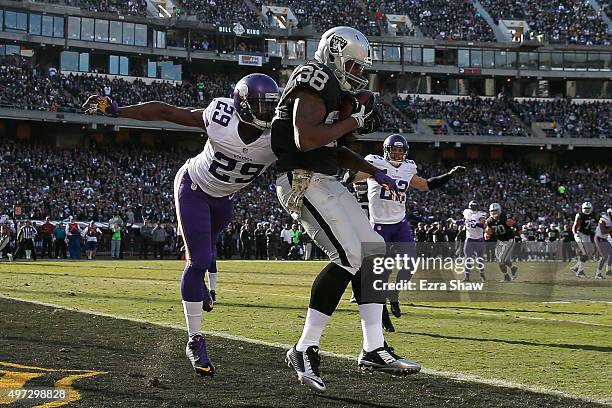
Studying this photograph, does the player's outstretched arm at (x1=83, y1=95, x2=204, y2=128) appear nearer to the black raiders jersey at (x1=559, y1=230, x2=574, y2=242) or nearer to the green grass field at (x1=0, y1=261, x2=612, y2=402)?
the green grass field at (x1=0, y1=261, x2=612, y2=402)

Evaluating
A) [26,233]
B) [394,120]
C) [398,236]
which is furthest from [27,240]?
[394,120]

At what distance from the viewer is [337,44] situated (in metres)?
5.74

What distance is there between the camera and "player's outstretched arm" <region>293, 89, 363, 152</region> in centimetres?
549

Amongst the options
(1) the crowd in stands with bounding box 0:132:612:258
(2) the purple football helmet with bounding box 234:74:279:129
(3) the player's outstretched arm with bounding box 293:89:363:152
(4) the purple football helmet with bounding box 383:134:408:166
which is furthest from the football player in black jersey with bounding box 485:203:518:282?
(3) the player's outstretched arm with bounding box 293:89:363:152

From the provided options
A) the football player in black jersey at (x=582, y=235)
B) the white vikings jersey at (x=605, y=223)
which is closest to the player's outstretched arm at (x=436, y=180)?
the white vikings jersey at (x=605, y=223)

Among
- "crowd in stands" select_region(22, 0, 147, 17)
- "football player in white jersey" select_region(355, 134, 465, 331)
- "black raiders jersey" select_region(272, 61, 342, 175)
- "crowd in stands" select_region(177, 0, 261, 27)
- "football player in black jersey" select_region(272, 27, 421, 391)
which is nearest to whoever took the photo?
"black raiders jersey" select_region(272, 61, 342, 175)

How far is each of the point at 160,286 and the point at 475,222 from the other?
25.5 ft

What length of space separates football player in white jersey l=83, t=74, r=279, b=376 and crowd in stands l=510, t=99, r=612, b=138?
5229 centimetres

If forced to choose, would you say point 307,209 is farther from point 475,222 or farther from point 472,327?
point 475,222

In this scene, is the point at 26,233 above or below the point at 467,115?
below

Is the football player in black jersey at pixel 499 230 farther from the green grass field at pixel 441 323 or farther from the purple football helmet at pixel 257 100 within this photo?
the purple football helmet at pixel 257 100

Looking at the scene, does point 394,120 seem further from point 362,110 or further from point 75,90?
point 362,110

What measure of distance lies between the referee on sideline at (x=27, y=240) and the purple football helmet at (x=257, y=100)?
951 inches

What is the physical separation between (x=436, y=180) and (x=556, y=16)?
56.6 m
